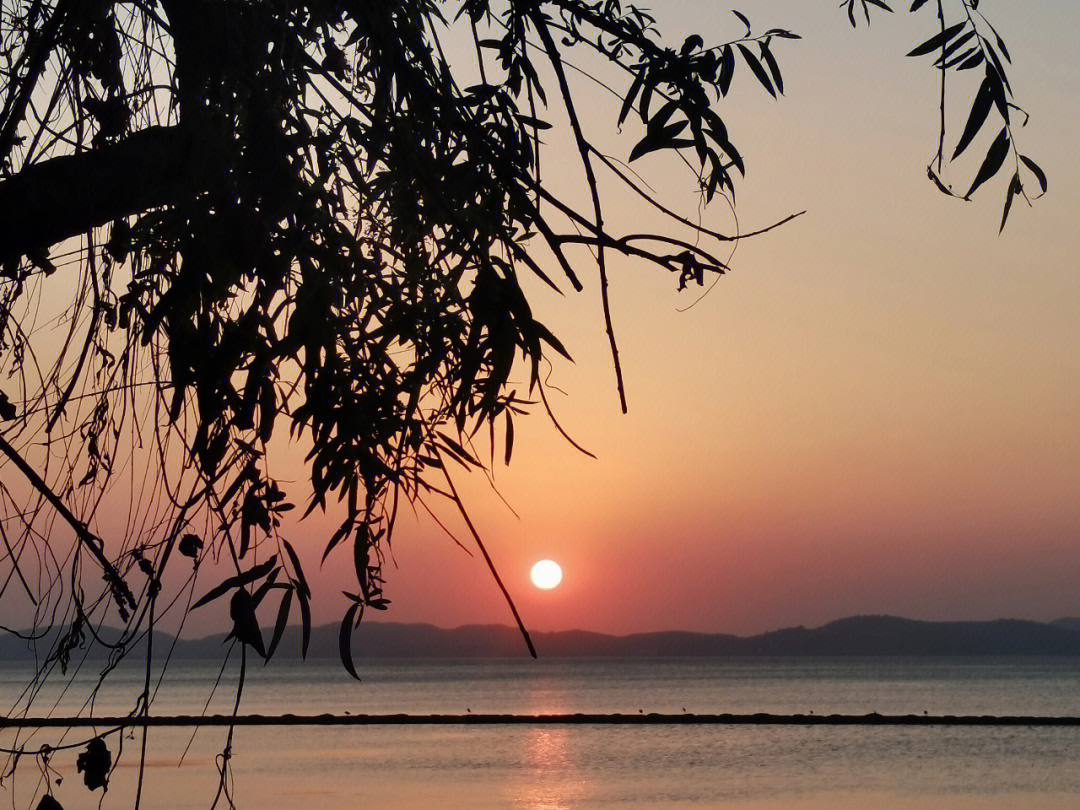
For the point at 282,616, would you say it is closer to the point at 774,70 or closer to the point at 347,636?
the point at 347,636

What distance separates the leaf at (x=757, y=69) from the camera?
223 centimetres

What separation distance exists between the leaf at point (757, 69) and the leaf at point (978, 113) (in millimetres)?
549

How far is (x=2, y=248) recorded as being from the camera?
6.98ft

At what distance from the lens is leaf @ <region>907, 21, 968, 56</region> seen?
5.79ft

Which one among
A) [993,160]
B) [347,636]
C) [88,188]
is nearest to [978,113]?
[993,160]

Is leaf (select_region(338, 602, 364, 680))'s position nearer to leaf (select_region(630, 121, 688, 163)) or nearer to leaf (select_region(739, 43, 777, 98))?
leaf (select_region(630, 121, 688, 163))

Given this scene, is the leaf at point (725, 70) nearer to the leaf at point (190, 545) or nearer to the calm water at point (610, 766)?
the leaf at point (190, 545)

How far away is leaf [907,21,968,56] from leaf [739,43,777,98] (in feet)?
1.44

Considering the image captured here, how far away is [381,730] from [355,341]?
1746 inches

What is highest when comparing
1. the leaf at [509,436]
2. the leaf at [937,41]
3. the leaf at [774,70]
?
the leaf at [774,70]

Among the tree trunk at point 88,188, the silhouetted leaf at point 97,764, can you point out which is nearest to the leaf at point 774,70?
the tree trunk at point 88,188

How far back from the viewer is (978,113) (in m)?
1.70

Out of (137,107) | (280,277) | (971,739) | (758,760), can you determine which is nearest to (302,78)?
(137,107)

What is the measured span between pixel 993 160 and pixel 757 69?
62 centimetres
